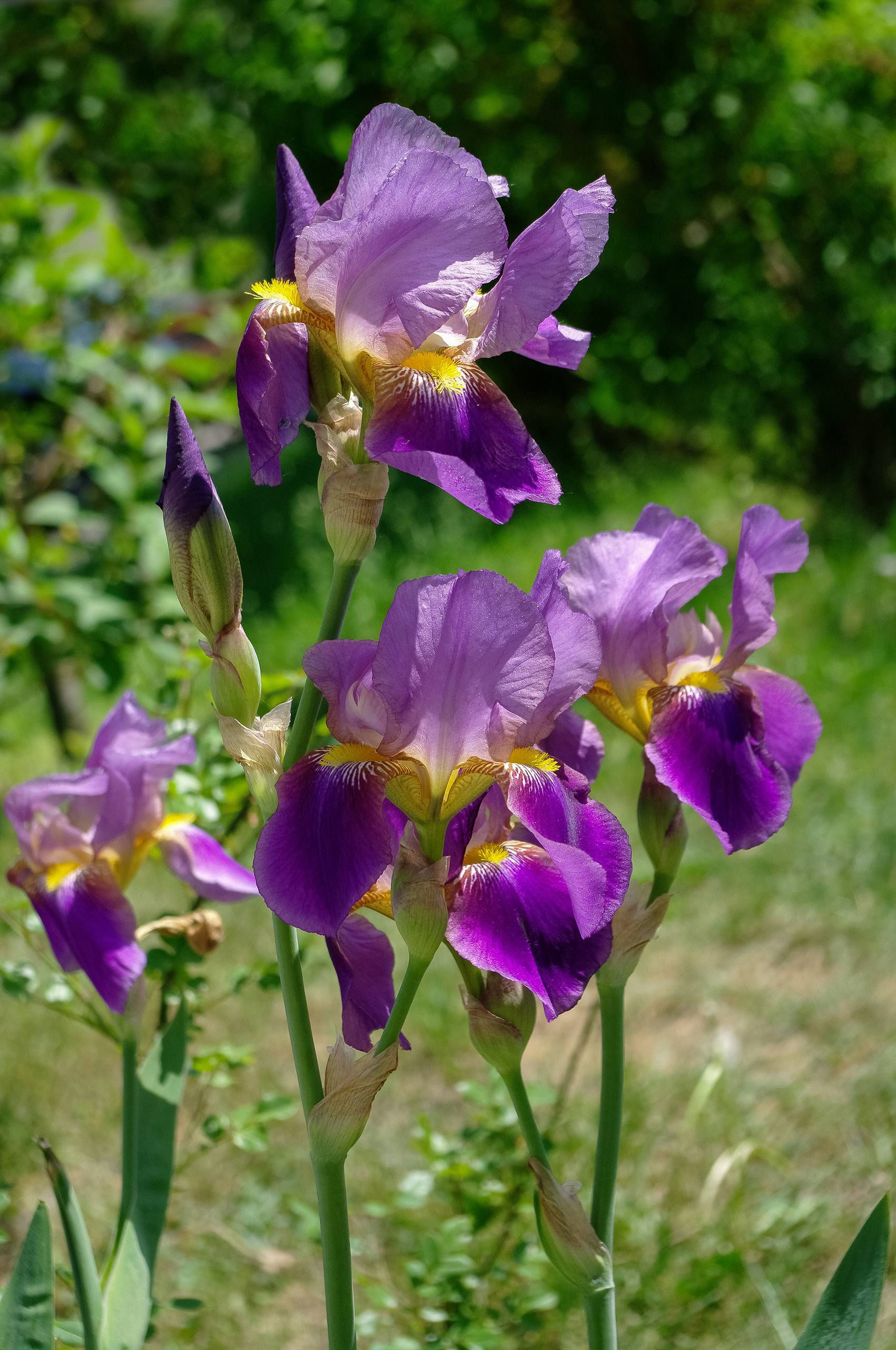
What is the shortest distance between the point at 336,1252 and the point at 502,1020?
7.8 inches

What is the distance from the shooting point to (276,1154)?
1957 mm

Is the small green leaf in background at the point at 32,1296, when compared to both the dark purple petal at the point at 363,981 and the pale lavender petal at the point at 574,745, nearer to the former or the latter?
the dark purple petal at the point at 363,981

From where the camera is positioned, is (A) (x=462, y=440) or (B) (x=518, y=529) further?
(B) (x=518, y=529)

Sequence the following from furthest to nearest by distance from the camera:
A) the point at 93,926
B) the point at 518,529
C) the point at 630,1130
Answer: the point at 518,529 < the point at 630,1130 < the point at 93,926

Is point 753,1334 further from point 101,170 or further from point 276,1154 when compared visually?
point 101,170

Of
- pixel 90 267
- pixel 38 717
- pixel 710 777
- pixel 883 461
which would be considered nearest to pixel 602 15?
pixel 883 461

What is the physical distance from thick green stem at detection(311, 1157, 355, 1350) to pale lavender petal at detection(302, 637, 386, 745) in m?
0.29

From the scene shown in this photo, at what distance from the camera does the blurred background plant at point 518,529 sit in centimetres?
161

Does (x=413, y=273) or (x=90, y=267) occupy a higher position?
(x=90, y=267)

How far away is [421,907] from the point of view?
0.73 meters

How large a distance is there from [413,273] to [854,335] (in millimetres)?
4452

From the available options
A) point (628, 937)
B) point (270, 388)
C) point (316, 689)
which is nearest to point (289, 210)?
point (270, 388)

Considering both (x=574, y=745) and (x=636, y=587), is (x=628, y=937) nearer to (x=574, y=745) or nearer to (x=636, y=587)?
(x=574, y=745)

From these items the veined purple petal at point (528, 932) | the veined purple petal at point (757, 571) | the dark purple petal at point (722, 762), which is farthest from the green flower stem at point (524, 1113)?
the veined purple petal at point (757, 571)
